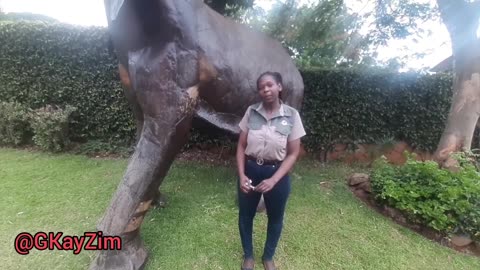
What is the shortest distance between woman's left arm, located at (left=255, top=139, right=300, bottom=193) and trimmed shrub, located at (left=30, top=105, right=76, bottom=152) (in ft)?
15.1

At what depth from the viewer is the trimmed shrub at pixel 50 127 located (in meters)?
5.48

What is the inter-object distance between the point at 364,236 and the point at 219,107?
1.98 meters

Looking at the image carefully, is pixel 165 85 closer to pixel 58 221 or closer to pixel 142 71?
pixel 142 71

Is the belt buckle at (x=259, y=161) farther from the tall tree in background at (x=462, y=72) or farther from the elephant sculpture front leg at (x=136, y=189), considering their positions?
the tall tree in background at (x=462, y=72)

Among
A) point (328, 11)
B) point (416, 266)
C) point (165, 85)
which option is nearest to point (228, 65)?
point (165, 85)

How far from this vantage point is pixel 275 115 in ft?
7.12

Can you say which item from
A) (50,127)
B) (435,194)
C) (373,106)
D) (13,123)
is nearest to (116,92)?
(50,127)

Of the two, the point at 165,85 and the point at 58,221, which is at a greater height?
the point at 165,85

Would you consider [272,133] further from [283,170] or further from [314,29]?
[314,29]

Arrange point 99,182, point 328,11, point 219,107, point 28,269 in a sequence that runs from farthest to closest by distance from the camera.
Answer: point 328,11 < point 99,182 < point 219,107 < point 28,269

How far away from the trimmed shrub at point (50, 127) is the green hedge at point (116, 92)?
366 mm

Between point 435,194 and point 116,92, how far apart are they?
502cm

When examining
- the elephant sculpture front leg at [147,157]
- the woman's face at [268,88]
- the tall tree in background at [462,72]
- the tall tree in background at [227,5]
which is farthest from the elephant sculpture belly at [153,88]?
the tall tree in background at [462,72]

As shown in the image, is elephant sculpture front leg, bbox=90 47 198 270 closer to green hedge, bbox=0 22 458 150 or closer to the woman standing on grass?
the woman standing on grass
